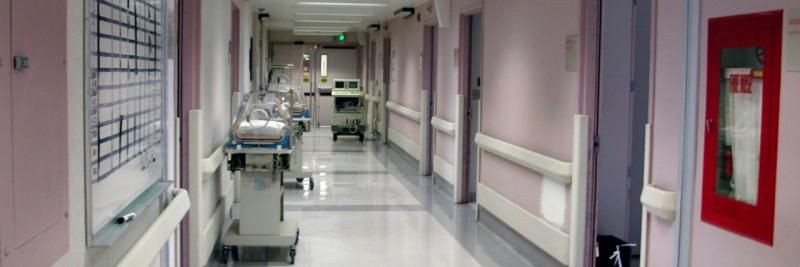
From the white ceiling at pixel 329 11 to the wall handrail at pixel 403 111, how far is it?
159 centimetres

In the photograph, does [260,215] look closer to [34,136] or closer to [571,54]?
[571,54]

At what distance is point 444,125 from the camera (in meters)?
9.96

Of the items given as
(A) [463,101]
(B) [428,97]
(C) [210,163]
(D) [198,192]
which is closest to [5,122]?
(D) [198,192]

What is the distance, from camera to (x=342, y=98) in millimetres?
17312

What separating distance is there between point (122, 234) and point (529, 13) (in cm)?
489

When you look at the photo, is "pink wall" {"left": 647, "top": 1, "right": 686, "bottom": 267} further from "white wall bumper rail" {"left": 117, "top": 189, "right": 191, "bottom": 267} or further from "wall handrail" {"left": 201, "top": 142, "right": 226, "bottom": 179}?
"wall handrail" {"left": 201, "top": 142, "right": 226, "bottom": 179}

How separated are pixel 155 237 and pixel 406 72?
11093 millimetres

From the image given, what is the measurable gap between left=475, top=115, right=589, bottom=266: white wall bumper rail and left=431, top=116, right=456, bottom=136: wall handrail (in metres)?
2.26

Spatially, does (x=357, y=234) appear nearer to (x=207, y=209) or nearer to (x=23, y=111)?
(x=207, y=209)

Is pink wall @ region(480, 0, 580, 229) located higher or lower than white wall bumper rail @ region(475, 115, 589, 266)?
higher

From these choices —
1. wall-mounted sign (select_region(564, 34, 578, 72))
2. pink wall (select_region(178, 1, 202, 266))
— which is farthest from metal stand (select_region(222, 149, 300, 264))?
wall-mounted sign (select_region(564, 34, 578, 72))

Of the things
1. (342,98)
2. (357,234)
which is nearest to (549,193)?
(357,234)

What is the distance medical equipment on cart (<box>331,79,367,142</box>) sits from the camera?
676 inches

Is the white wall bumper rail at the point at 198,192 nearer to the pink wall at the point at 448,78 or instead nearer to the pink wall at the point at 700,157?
the pink wall at the point at 700,157
